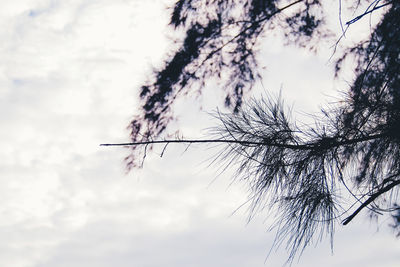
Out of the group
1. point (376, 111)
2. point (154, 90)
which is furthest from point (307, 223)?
point (154, 90)

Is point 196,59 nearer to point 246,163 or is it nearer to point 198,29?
point 198,29

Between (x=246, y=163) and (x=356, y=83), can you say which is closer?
(x=246, y=163)

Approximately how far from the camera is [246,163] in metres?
1.85

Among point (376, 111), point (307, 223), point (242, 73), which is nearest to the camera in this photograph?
point (307, 223)

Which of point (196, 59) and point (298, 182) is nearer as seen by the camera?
point (298, 182)

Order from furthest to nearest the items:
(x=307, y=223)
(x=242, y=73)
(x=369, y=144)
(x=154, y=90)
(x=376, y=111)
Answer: (x=242, y=73) → (x=154, y=90) → (x=369, y=144) → (x=376, y=111) → (x=307, y=223)

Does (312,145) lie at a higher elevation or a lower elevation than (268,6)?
lower

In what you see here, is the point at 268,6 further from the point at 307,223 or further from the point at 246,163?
the point at 307,223

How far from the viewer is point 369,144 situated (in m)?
2.07

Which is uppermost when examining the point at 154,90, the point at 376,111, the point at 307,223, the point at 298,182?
the point at 154,90

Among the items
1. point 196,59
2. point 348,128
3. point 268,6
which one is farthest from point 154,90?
point 348,128

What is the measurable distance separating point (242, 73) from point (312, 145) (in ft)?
4.14

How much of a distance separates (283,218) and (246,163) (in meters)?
0.28

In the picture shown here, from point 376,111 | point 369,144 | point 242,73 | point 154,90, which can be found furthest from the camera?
point 242,73
